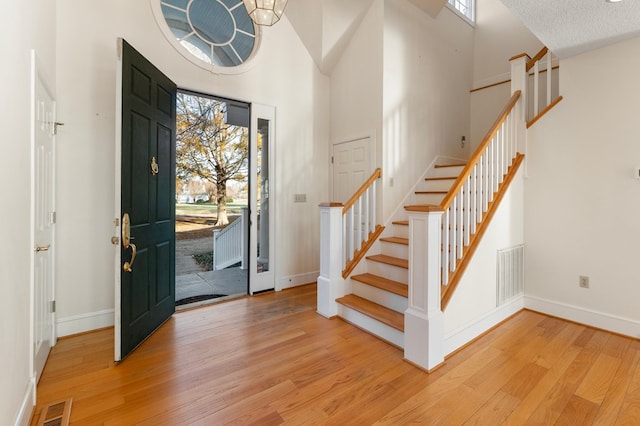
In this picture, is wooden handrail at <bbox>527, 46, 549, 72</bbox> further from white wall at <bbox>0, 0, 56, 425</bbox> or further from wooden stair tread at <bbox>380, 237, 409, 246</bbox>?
white wall at <bbox>0, 0, 56, 425</bbox>

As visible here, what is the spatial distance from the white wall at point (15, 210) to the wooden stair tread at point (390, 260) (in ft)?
9.12

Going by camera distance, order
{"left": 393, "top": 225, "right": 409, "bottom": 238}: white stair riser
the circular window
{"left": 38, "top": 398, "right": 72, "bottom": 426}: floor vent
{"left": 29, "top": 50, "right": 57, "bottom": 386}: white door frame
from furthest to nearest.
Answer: {"left": 393, "top": 225, "right": 409, "bottom": 238}: white stair riser
the circular window
{"left": 29, "top": 50, "right": 57, "bottom": 386}: white door frame
{"left": 38, "top": 398, "right": 72, "bottom": 426}: floor vent

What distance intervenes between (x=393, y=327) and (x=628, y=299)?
7.21 feet

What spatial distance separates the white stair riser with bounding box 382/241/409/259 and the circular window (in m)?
2.89

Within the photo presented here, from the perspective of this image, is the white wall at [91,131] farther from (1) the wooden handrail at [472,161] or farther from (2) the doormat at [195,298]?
(1) the wooden handrail at [472,161]

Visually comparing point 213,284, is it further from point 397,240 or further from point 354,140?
point 354,140

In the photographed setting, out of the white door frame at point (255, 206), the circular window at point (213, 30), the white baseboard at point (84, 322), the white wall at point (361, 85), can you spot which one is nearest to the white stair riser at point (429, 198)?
the white wall at point (361, 85)

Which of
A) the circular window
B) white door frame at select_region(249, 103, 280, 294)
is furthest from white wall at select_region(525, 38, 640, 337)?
the circular window

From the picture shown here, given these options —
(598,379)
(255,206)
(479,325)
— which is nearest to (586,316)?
(598,379)

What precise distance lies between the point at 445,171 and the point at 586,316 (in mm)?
2171

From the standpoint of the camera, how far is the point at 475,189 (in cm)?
262

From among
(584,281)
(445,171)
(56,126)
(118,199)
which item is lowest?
(584,281)

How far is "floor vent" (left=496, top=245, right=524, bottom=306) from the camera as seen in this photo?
9.38ft

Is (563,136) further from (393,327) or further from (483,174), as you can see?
(393,327)
